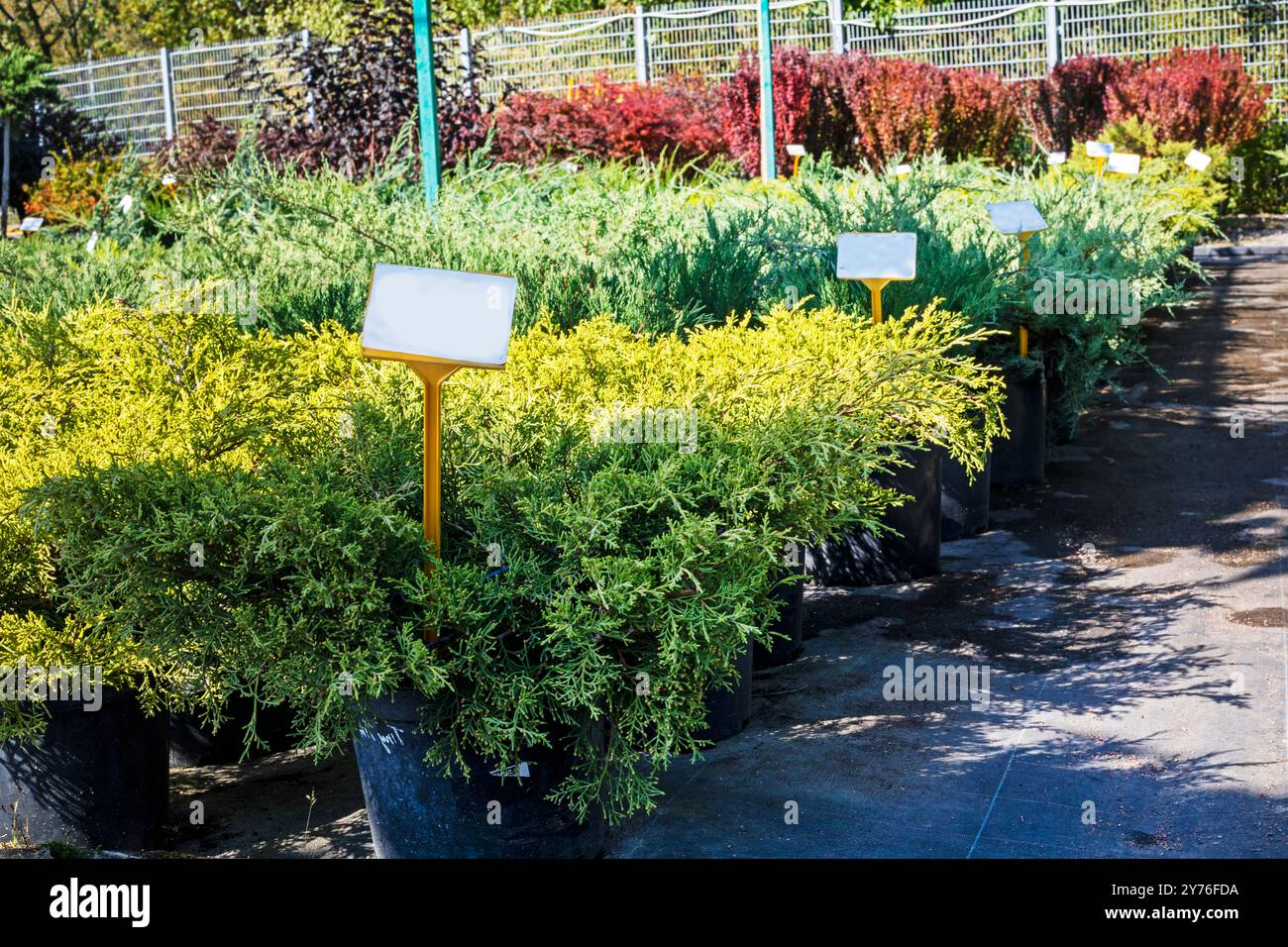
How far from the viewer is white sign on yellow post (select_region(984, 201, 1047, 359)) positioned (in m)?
6.60

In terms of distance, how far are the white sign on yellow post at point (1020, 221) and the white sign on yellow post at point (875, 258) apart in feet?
5.79

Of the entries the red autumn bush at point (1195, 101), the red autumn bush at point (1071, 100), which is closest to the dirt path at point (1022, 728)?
the red autumn bush at point (1195, 101)

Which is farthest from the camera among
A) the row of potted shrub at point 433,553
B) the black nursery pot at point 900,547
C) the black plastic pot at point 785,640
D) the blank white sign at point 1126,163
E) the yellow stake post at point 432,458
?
the blank white sign at point 1126,163

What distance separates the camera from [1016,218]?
261 inches

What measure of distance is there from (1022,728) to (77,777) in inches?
101

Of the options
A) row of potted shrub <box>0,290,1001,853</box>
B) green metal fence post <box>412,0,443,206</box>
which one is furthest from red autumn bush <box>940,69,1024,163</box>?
row of potted shrub <box>0,290,1001,853</box>

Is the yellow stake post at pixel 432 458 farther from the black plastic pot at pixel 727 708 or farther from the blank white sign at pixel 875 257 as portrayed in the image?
the blank white sign at pixel 875 257

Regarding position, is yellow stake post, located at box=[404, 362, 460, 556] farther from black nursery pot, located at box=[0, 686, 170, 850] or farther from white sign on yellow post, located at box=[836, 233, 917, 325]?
white sign on yellow post, located at box=[836, 233, 917, 325]

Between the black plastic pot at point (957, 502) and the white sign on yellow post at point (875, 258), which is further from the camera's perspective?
the black plastic pot at point (957, 502)

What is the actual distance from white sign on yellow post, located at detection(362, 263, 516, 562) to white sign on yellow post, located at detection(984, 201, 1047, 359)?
13.8 feet

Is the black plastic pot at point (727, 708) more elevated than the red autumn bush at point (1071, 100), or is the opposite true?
the red autumn bush at point (1071, 100)

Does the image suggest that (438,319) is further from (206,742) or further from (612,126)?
(612,126)

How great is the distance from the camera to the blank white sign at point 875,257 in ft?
16.4
